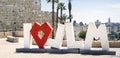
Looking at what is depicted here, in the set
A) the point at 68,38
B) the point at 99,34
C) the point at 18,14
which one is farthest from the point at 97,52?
the point at 18,14

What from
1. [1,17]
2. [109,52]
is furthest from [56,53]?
[1,17]

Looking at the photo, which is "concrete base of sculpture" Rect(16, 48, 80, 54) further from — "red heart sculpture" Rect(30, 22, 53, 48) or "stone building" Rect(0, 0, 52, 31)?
"stone building" Rect(0, 0, 52, 31)

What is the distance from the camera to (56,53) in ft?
75.6

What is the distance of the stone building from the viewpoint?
2056 inches

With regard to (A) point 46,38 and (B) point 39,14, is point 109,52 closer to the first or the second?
(A) point 46,38

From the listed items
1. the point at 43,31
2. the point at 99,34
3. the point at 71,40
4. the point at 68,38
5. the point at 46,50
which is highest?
the point at 43,31

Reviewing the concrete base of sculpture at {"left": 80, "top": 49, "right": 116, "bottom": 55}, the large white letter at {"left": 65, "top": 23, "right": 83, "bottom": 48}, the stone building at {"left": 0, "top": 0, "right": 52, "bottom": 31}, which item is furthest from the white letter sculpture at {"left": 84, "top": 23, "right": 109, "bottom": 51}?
the stone building at {"left": 0, "top": 0, "right": 52, "bottom": 31}

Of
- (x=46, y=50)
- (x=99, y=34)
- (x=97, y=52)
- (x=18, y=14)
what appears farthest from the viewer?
(x=18, y=14)

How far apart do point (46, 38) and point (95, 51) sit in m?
3.52

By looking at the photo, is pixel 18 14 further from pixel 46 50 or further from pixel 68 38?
pixel 68 38

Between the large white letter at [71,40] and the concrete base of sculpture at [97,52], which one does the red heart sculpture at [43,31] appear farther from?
the concrete base of sculpture at [97,52]

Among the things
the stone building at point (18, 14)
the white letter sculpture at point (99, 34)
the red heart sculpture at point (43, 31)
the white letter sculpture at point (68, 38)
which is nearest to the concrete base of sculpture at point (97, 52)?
the white letter sculpture at point (99, 34)

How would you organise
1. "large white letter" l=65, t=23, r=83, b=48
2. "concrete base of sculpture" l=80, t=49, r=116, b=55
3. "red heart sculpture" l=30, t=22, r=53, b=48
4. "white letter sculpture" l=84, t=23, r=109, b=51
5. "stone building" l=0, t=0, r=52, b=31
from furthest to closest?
"stone building" l=0, t=0, r=52, b=31
"red heart sculpture" l=30, t=22, r=53, b=48
"large white letter" l=65, t=23, r=83, b=48
"white letter sculpture" l=84, t=23, r=109, b=51
"concrete base of sculpture" l=80, t=49, r=116, b=55

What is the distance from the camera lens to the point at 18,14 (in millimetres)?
54438
